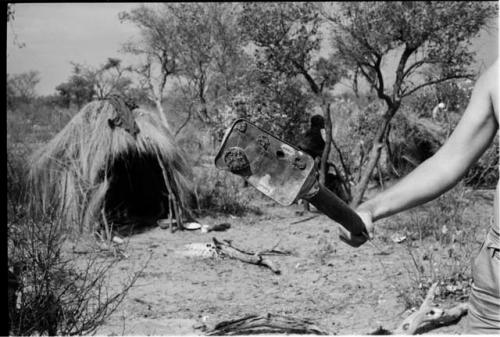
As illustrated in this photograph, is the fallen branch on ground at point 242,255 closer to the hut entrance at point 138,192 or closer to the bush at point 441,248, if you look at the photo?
the bush at point 441,248

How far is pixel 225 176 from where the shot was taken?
10375 mm

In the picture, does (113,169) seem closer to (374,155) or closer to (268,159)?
(374,155)

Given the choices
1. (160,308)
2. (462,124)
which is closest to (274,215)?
(160,308)

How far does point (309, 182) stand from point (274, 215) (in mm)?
7823

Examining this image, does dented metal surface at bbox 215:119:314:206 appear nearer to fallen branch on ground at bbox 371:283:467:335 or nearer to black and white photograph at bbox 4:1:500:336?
black and white photograph at bbox 4:1:500:336

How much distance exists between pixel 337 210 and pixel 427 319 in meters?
3.20

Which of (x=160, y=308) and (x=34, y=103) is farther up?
(x=34, y=103)

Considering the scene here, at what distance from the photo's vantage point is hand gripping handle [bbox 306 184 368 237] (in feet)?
5.33

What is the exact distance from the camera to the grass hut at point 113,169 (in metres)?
7.58

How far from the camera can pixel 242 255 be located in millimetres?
6879

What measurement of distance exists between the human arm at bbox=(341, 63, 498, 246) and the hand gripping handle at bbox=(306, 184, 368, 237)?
14cm

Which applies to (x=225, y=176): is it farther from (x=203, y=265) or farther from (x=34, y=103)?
(x=34, y=103)

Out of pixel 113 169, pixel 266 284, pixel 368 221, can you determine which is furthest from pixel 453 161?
pixel 113 169

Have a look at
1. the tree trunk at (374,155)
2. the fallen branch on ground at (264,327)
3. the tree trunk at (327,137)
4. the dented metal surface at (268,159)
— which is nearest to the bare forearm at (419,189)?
the dented metal surface at (268,159)
